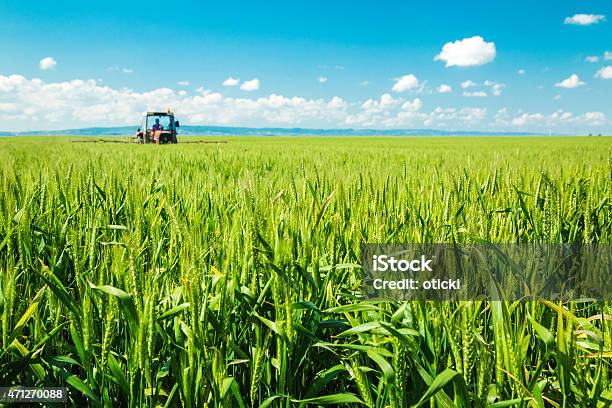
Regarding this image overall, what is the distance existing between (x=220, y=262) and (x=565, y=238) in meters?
1.63

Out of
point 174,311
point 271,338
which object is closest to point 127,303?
point 174,311

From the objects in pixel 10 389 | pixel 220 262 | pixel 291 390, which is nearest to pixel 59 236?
pixel 220 262

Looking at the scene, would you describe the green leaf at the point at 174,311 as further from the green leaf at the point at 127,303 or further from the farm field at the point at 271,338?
the green leaf at the point at 127,303

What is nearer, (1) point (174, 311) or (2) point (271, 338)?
(1) point (174, 311)

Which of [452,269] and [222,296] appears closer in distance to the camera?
[222,296]

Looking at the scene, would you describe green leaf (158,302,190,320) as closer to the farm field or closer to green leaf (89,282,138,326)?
the farm field

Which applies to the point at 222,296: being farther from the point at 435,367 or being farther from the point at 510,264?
the point at 510,264

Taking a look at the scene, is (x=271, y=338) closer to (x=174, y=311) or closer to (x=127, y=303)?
(x=174, y=311)

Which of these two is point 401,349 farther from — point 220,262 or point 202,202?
point 202,202

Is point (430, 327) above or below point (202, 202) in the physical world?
below

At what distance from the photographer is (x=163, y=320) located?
1.13 m

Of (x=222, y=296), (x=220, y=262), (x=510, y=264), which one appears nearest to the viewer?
(x=222, y=296)

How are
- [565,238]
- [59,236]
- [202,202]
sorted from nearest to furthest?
[59,236] < [565,238] < [202,202]

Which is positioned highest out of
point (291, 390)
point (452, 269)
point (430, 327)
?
point (452, 269)
